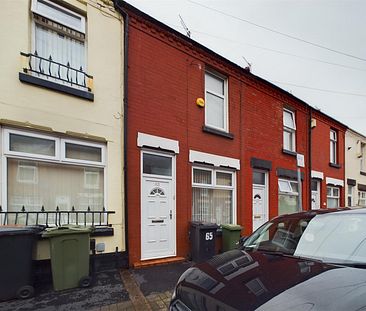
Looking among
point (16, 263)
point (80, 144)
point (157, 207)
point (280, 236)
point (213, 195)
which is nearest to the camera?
point (280, 236)

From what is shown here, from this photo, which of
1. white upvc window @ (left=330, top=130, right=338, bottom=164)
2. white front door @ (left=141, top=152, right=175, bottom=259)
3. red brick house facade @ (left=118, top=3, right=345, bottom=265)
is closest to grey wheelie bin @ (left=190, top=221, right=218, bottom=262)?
red brick house facade @ (left=118, top=3, right=345, bottom=265)

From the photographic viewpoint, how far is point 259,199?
963 centimetres

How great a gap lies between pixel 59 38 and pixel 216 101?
461 cm

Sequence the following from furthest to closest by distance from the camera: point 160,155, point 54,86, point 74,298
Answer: point 160,155 < point 54,86 < point 74,298

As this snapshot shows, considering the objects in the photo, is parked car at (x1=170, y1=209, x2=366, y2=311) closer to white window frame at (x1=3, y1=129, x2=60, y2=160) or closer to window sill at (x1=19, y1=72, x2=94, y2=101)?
white window frame at (x1=3, y1=129, x2=60, y2=160)

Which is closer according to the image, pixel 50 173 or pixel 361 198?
pixel 50 173

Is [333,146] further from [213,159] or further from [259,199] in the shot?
[213,159]

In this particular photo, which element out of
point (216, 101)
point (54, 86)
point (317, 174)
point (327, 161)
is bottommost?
point (317, 174)

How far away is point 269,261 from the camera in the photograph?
2768 millimetres

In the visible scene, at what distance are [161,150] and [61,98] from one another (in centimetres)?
253

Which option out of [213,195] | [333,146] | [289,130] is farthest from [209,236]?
[333,146]

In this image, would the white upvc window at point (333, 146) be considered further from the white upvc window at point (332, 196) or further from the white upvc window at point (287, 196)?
the white upvc window at point (287, 196)

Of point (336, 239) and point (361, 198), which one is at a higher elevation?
point (336, 239)

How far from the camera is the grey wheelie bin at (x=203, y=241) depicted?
22.3 ft
